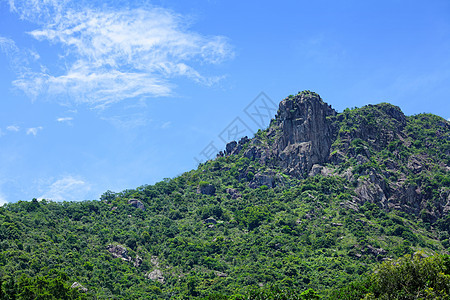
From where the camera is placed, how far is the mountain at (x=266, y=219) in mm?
91688

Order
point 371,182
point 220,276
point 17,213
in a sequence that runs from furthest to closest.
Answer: point 371,182 → point 17,213 → point 220,276

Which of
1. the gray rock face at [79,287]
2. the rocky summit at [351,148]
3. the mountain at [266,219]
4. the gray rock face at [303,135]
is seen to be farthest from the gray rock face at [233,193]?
the gray rock face at [79,287]

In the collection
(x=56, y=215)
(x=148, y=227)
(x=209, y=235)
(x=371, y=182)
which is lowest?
(x=371, y=182)

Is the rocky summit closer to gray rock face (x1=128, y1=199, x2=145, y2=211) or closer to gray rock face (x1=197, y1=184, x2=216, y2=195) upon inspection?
gray rock face (x1=197, y1=184, x2=216, y2=195)

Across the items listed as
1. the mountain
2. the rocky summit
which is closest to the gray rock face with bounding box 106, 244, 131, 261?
the mountain

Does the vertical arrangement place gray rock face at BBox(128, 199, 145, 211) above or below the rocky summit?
above

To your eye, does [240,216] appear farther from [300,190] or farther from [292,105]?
[292,105]

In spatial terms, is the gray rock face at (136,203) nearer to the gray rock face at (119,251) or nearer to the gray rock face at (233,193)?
the gray rock face at (233,193)

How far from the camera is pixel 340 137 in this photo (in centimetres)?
14600

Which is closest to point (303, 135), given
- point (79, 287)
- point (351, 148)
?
point (351, 148)

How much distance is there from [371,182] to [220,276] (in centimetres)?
5129

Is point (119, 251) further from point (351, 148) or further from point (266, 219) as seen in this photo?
point (351, 148)

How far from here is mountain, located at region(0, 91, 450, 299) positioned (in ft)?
301

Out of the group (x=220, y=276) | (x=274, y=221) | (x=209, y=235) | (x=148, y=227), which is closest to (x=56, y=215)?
(x=148, y=227)
